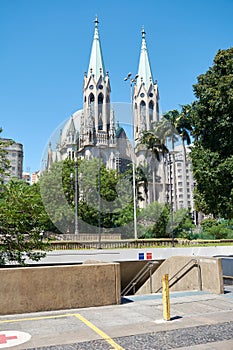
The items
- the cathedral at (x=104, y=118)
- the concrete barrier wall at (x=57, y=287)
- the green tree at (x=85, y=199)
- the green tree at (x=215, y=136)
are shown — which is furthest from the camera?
the cathedral at (x=104, y=118)

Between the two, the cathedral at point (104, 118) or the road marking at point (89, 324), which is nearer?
the road marking at point (89, 324)

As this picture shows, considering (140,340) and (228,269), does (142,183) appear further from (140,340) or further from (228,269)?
(140,340)

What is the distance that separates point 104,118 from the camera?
102m

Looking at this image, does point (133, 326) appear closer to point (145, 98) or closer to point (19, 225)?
point (19, 225)

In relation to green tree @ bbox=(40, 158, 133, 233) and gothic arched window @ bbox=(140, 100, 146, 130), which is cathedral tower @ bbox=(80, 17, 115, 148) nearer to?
gothic arched window @ bbox=(140, 100, 146, 130)

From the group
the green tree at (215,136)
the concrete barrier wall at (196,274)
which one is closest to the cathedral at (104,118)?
the green tree at (215,136)

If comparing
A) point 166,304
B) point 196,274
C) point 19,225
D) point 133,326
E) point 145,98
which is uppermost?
point 145,98

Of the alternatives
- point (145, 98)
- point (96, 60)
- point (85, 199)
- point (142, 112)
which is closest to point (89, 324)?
point (85, 199)

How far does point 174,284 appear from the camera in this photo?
12992 millimetres

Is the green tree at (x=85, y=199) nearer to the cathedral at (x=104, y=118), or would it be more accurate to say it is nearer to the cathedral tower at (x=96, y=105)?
the cathedral at (x=104, y=118)

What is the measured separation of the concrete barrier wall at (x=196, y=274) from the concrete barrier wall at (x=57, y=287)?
327 centimetres

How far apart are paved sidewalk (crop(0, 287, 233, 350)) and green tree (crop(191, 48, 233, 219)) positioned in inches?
410

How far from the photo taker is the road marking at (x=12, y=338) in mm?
6352

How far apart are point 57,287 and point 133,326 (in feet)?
8.09
